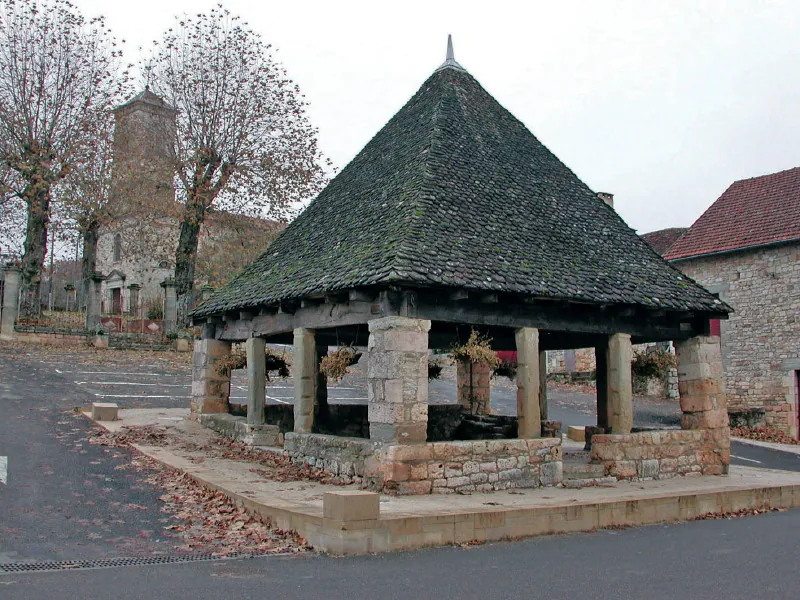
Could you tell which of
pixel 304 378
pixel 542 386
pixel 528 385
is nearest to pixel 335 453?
pixel 304 378

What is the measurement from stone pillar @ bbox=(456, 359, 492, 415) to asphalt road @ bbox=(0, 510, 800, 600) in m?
8.12

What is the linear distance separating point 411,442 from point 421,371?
0.86 m

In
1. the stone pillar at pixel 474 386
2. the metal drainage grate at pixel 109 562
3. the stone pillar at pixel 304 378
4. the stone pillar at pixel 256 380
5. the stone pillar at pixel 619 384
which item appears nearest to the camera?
the metal drainage grate at pixel 109 562

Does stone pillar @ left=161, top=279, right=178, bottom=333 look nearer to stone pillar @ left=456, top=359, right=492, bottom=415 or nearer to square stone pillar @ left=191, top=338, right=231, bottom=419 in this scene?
square stone pillar @ left=191, top=338, right=231, bottom=419

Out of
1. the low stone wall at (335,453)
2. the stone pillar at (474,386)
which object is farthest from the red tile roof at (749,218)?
the low stone wall at (335,453)

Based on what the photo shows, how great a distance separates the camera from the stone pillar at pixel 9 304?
23.7 meters

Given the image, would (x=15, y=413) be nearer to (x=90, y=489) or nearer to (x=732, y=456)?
(x=90, y=489)

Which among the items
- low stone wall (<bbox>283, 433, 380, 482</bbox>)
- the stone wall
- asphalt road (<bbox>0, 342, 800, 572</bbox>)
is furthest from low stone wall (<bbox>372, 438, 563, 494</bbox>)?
the stone wall

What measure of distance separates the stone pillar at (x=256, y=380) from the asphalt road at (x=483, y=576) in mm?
5996

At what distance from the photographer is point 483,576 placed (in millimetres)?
5910

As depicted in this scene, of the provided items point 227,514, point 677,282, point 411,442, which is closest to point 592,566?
point 411,442

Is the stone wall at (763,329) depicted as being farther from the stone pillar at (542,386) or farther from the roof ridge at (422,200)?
the roof ridge at (422,200)

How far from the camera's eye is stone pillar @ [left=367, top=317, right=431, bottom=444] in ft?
29.3

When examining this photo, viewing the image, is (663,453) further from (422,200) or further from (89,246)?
(89,246)
